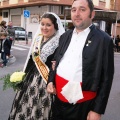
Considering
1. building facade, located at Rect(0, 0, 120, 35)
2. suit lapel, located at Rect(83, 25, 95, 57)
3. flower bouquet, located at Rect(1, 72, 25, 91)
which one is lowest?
flower bouquet, located at Rect(1, 72, 25, 91)

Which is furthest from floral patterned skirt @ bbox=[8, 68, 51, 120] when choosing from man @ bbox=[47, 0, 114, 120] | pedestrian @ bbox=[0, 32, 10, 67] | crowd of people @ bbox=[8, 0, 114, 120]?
pedestrian @ bbox=[0, 32, 10, 67]

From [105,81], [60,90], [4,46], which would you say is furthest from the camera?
[4,46]

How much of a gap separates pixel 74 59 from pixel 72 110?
460 millimetres

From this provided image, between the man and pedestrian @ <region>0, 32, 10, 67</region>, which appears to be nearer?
the man

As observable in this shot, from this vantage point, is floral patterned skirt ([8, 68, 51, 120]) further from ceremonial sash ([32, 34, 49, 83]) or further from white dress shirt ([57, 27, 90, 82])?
white dress shirt ([57, 27, 90, 82])

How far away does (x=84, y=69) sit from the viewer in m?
2.17

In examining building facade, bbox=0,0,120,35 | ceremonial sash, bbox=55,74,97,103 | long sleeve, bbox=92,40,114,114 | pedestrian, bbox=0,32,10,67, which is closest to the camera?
long sleeve, bbox=92,40,114,114

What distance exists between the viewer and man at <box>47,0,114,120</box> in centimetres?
214

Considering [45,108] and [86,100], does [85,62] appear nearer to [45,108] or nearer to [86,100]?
[86,100]

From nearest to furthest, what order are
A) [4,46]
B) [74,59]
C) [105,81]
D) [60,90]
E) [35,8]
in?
[105,81], [74,59], [60,90], [4,46], [35,8]

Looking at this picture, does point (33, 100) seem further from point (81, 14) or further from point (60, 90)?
point (81, 14)

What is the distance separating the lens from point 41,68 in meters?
3.13

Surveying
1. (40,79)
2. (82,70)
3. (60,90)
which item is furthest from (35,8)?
(82,70)

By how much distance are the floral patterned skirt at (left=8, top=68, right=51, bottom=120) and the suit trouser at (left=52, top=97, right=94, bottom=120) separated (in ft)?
2.06
